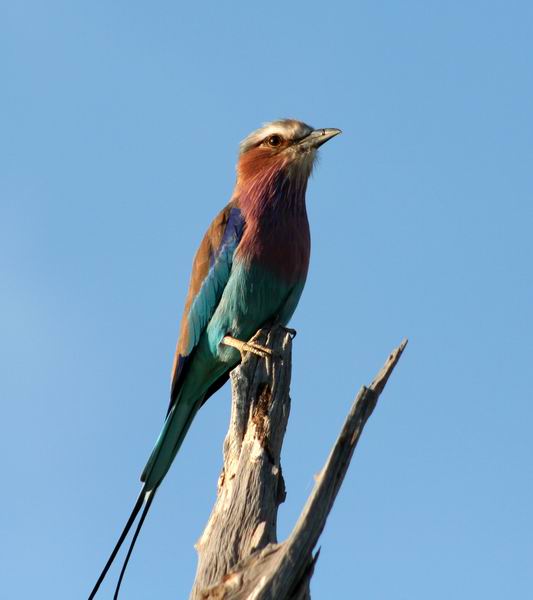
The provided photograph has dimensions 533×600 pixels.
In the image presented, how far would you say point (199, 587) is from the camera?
4602mm

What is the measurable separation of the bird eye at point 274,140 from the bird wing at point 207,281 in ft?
2.33

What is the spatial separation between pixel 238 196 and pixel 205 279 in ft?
2.41

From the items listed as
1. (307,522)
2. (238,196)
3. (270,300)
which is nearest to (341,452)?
(307,522)

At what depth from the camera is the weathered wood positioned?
4.18 m

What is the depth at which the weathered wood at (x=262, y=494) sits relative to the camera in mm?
4176

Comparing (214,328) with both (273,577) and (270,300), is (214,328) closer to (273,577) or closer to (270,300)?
(270,300)

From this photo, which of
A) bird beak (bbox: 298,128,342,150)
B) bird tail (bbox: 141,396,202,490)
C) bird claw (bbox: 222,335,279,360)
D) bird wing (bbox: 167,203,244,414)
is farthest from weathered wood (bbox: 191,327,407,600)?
bird beak (bbox: 298,128,342,150)

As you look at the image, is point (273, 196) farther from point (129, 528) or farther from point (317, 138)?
point (129, 528)

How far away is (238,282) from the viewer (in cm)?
686

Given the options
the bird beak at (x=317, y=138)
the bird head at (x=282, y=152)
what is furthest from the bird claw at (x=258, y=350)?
the bird beak at (x=317, y=138)

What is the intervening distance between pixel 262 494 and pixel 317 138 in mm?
3333

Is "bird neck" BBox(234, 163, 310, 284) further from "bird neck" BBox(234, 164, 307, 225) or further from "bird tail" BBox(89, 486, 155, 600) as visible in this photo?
"bird tail" BBox(89, 486, 155, 600)

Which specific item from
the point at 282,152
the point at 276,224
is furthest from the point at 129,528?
the point at 282,152

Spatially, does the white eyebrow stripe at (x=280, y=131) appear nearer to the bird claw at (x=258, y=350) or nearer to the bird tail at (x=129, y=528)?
the bird claw at (x=258, y=350)
